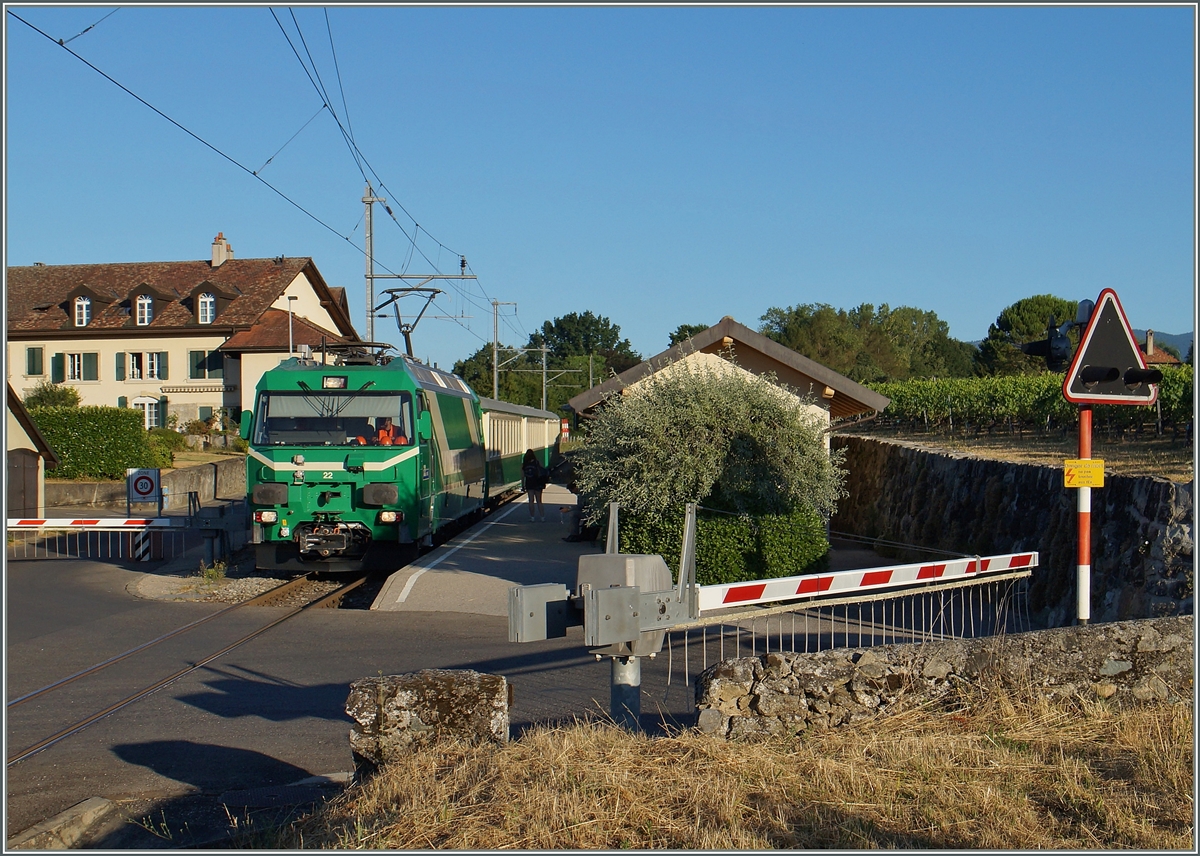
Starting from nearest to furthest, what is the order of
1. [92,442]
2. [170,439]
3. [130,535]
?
1. [130,535]
2. [92,442]
3. [170,439]

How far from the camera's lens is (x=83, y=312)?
170 feet

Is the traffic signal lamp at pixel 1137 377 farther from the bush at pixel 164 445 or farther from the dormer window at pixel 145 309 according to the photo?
the dormer window at pixel 145 309

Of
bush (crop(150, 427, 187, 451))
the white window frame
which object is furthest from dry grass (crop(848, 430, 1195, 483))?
the white window frame

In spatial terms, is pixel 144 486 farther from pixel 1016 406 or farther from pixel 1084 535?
pixel 1016 406

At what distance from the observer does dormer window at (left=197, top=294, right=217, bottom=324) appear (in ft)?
167

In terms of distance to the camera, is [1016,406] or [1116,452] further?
[1016,406]

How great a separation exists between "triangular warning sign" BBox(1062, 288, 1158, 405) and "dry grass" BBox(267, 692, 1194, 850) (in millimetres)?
2191

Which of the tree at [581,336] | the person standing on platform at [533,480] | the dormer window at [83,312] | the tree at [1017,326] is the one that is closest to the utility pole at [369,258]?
the person standing on platform at [533,480]

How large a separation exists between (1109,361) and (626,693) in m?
4.05

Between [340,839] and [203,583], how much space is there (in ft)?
40.7

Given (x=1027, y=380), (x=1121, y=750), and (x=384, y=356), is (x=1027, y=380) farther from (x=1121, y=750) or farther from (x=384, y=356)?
(x=1121, y=750)

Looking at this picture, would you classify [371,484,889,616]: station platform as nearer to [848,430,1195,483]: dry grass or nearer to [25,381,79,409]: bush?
[848,430,1195,483]: dry grass

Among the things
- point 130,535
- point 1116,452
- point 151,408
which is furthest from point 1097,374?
point 151,408

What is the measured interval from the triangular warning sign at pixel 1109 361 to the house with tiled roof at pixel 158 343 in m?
45.3
